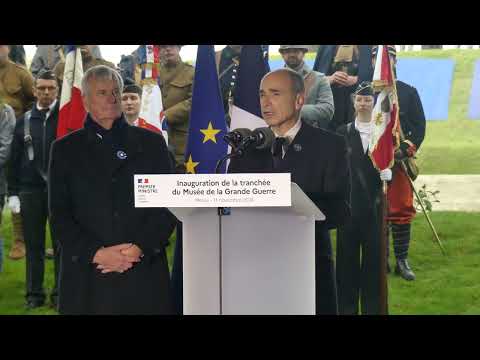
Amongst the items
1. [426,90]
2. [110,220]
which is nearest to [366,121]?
[426,90]

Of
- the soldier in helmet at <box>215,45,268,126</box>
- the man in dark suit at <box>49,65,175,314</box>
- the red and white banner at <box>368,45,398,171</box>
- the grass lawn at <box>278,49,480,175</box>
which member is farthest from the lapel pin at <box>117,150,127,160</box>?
the red and white banner at <box>368,45,398,171</box>

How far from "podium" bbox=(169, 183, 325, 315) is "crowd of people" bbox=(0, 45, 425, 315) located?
511 mm

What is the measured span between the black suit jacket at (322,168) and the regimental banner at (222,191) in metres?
0.26

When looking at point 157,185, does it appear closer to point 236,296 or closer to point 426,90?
point 236,296

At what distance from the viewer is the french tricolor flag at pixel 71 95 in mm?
4586

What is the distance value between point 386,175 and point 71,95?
2332 mm

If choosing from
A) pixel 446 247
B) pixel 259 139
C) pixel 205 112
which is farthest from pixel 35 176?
pixel 446 247

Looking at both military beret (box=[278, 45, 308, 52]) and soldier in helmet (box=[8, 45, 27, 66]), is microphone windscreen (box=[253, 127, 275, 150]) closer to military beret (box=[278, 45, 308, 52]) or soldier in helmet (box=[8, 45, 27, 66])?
military beret (box=[278, 45, 308, 52])

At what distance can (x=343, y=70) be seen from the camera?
457 centimetres

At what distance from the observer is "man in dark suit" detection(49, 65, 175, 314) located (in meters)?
4.48

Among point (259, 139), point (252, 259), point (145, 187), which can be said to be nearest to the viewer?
point (252, 259)

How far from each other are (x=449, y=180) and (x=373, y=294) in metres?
0.98

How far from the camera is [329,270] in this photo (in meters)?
4.62

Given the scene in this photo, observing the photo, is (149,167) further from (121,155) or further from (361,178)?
(361,178)
